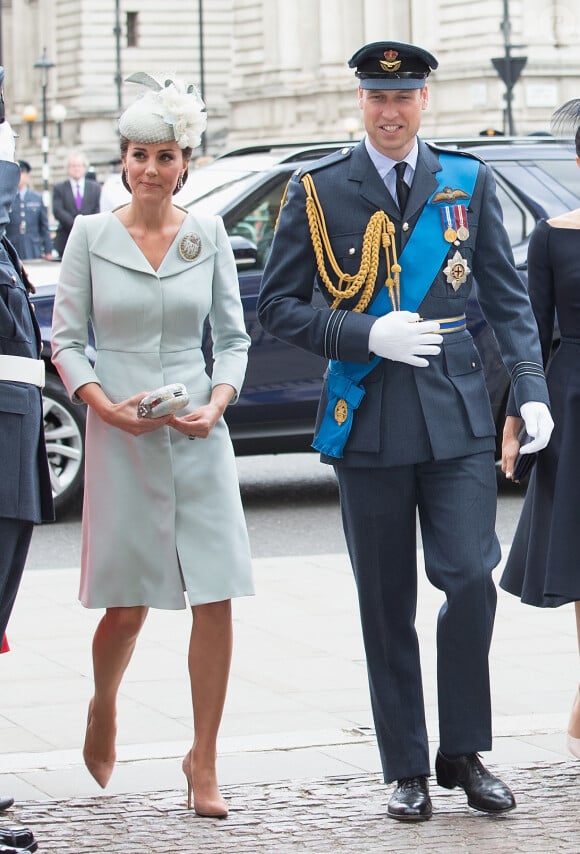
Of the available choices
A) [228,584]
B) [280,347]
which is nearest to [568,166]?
[280,347]

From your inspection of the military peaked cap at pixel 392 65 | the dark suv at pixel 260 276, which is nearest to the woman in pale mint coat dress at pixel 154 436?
the military peaked cap at pixel 392 65

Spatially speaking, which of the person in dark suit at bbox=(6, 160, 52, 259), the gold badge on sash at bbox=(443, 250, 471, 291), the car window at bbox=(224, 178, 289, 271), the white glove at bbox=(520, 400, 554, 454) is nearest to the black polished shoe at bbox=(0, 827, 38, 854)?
the white glove at bbox=(520, 400, 554, 454)

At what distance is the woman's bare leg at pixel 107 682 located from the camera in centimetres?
516

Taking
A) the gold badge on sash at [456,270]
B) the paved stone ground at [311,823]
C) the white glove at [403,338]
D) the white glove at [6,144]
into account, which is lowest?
the paved stone ground at [311,823]

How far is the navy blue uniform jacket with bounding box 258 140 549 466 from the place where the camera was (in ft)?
16.5

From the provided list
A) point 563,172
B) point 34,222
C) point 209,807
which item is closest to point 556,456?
point 209,807

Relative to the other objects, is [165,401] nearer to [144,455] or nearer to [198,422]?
[198,422]

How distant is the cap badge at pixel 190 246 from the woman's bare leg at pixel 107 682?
945mm

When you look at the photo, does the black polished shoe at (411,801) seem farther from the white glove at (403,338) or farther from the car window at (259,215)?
the car window at (259,215)

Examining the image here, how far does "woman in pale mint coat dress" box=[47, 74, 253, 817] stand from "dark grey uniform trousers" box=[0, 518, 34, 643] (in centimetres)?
26

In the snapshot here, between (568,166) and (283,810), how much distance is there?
6637 mm

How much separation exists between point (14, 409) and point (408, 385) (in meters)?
1.02

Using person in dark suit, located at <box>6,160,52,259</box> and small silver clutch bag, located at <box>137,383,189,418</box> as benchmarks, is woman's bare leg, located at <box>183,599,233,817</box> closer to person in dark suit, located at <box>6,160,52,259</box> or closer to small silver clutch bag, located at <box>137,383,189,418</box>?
small silver clutch bag, located at <box>137,383,189,418</box>

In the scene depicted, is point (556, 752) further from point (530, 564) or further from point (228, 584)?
point (228, 584)
